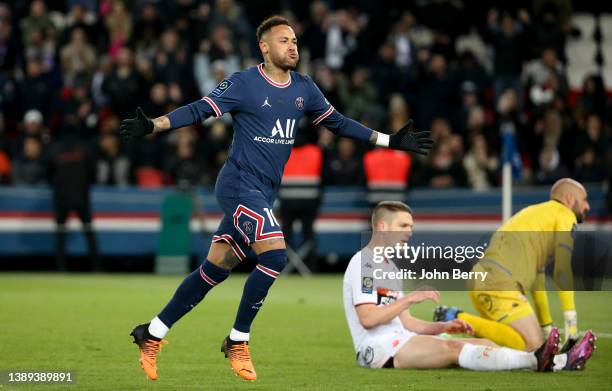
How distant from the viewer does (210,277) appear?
8953mm

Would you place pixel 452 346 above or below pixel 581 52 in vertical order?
below

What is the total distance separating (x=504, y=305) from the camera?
1020cm

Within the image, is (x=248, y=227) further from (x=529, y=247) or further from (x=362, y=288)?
(x=529, y=247)

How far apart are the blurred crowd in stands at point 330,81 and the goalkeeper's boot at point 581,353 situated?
1113cm

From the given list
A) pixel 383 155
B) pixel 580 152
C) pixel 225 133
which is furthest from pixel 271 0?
pixel 580 152

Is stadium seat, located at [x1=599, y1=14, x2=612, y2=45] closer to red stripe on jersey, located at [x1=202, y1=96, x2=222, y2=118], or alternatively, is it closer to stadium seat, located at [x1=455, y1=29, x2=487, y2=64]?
stadium seat, located at [x1=455, y1=29, x2=487, y2=64]

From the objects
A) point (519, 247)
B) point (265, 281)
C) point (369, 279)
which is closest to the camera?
point (265, 281)

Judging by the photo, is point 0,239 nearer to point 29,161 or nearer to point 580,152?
point 29,161

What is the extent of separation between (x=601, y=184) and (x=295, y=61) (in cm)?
1213

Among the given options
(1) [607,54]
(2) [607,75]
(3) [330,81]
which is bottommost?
(3) [330,81]

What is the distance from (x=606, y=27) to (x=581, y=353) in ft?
58.7

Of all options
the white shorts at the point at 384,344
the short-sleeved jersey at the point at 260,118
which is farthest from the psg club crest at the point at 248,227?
the white shorts at the point at 384,344

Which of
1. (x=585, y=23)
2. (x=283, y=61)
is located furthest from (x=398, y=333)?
(x=585, y=23)

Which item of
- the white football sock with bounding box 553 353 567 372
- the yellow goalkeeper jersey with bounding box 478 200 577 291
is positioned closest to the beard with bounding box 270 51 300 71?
the yellow goalkeeper jersey with bounding box 478 200 577 291
